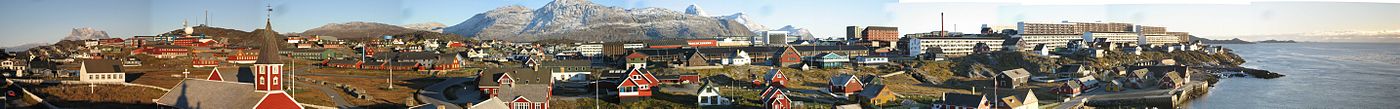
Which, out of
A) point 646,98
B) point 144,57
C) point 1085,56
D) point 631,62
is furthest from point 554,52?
point 646,98

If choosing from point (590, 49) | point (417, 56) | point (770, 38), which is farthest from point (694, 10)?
point (417, 56)

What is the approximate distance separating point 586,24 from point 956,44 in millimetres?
14812

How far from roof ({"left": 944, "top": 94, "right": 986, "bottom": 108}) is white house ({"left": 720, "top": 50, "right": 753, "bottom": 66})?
19.6 feet

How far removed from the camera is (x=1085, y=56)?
62.7 feet

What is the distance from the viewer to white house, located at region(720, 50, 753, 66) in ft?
50.2

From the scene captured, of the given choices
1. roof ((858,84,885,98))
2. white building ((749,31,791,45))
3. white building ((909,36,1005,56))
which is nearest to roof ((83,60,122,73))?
roof ((858,84,885,98))

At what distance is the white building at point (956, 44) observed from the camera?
1958 centimetres

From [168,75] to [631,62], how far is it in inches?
212

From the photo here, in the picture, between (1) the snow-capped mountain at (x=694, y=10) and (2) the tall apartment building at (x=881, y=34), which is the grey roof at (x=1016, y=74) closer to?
(2) the tall apartment building at (x=881, y=34)

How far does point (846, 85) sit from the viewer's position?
11.0m

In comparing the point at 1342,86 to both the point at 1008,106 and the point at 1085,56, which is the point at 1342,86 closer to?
the point at 1085,56

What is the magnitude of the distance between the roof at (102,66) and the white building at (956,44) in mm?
12222

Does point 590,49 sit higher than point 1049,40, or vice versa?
point 1049,40

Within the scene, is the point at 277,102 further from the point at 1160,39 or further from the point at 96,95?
the point at 1160,39
